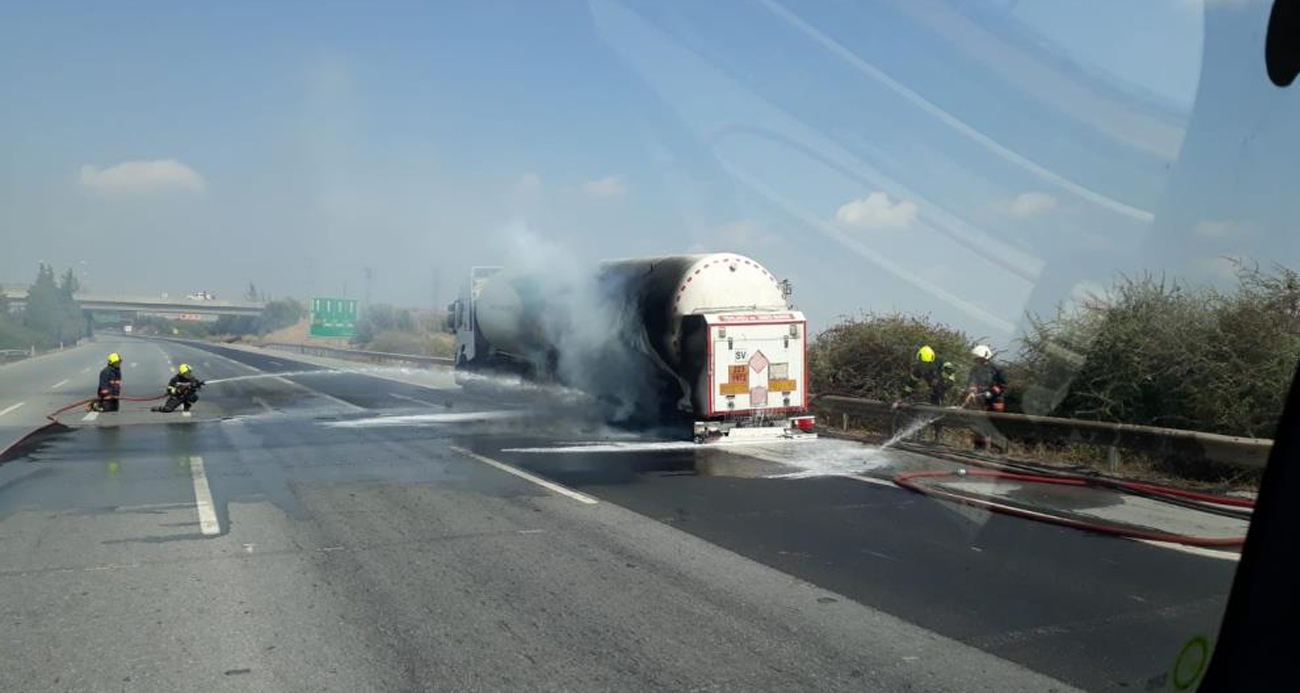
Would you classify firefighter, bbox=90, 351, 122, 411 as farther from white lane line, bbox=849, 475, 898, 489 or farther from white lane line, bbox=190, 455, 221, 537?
white lane line, bbox=849, 475, 898, 489

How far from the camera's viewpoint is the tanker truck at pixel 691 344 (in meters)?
14.3

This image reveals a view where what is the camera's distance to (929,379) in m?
16.3

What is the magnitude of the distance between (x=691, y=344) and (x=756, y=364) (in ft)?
3.41

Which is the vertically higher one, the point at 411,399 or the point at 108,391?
the point at 108,391

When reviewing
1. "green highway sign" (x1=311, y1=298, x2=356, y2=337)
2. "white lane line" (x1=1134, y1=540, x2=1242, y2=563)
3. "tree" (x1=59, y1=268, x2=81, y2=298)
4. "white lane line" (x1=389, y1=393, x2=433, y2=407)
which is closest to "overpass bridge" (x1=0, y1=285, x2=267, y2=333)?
"tree" (x1=59, y1=268, x2=81, y2=298)

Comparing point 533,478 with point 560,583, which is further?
point 533,478

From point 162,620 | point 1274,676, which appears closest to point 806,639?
point 1274,676

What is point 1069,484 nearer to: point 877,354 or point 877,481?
point 877,481

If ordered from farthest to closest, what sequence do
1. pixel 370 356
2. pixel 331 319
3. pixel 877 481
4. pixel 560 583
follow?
1. pixel 331 319
2. pixel 370 356
3. pixel 877 481
4. pixel 560 583

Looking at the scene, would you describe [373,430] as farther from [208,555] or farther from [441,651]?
[441,651]

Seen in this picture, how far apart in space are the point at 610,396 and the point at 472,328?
27.8 feet

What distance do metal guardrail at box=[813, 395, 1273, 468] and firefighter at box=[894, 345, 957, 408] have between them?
0.68 metres

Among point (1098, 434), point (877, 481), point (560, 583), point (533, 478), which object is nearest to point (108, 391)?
point (533, 478)

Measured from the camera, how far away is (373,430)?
54.4 ft
